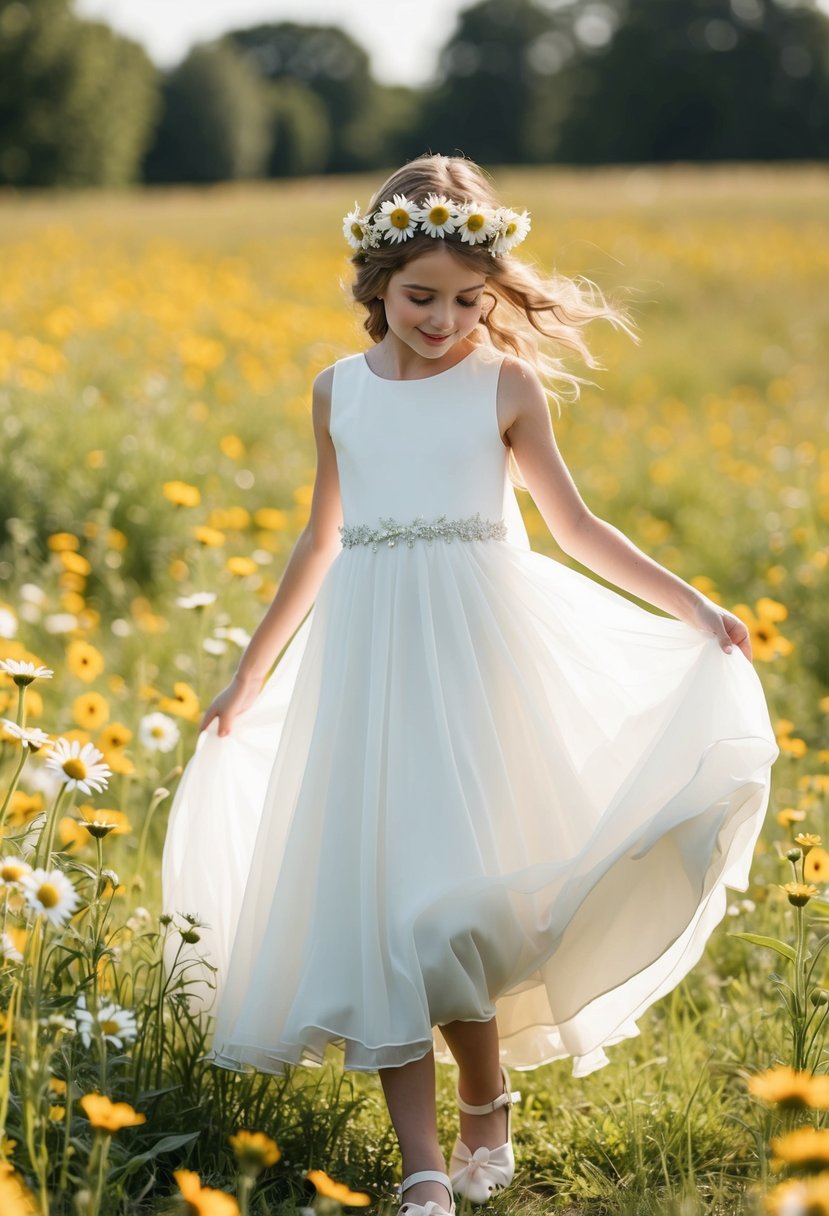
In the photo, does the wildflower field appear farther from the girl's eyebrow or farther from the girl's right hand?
the girl's eyebrow

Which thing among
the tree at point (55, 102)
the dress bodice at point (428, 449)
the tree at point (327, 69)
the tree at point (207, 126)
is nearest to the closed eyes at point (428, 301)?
the dress bodice at point (428, 449)

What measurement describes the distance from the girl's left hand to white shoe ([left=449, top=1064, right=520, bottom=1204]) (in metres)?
0.81

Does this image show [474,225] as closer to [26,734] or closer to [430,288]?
[430,288]

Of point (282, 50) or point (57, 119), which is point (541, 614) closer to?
point (57, 119)

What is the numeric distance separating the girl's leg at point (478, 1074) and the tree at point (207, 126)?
167 ft

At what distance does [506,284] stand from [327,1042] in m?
1.30

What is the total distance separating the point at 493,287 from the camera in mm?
2348

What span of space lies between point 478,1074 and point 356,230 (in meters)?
1.42

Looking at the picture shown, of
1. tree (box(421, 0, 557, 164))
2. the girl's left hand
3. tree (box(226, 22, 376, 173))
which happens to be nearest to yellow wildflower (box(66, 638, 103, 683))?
the girl's left hand

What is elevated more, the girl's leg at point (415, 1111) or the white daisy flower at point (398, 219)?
the white daisy flower at point (398, 219)

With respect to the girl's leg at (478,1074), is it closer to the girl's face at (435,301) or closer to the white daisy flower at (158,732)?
the white daisy flower at (158,732)

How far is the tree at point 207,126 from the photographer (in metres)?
Result: 51.0

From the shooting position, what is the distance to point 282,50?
7381 cm

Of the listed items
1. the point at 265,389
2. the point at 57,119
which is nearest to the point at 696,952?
the point at 265,389
